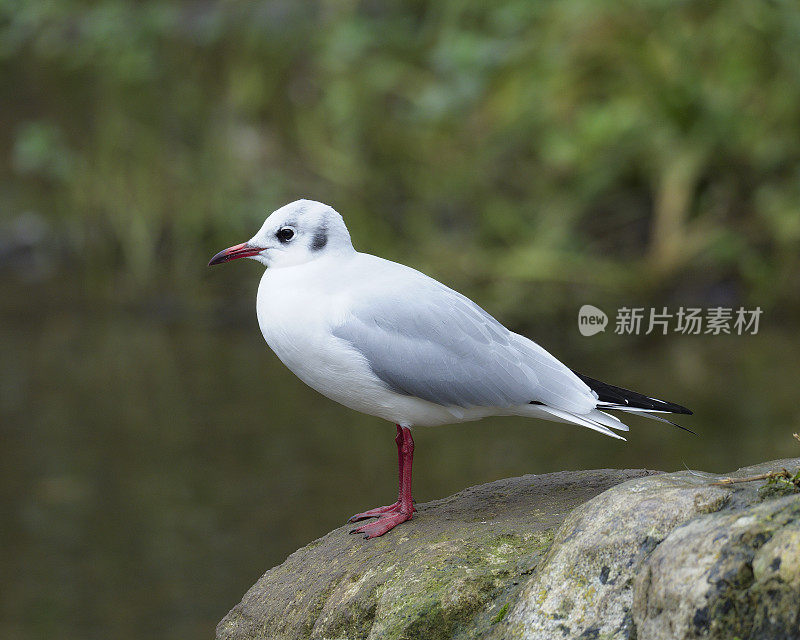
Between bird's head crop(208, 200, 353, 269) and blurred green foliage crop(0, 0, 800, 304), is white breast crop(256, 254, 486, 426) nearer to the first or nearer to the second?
bird's head crop(208, 200, 353, 269)

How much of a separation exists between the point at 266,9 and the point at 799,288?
5.99 m

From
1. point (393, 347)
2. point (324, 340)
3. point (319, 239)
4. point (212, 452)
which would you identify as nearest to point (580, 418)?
point (393, 347)

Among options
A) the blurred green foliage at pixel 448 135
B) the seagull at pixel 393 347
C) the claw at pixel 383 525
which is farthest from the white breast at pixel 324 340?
the blurred green foliage at pixel 448 135

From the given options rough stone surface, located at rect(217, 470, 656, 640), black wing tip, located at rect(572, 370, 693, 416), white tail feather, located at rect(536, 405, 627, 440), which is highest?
black wing tip, located at rect(572, 370, 693, 416)

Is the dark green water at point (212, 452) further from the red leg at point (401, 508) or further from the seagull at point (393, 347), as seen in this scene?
the seagull at point (393, 347)

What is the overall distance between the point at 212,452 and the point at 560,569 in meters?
4.49

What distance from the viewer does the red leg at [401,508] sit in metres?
3.02

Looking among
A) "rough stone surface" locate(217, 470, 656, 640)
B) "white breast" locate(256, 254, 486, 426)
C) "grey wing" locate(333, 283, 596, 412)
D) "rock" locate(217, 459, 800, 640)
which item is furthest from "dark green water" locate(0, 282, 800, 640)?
"grey wing" locate(333, 283, 596, 412)

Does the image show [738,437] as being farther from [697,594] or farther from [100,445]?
[697,594]

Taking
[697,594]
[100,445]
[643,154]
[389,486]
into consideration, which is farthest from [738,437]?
[697,594]

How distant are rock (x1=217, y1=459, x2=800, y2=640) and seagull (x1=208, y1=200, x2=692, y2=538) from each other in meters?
0.24

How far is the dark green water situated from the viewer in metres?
5.12

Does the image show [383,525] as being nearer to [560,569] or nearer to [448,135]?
[560,569]

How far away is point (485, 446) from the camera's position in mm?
6355
